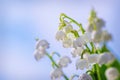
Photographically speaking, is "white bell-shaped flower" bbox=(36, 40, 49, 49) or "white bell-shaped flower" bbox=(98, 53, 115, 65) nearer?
"white bell-shaped flower" bbox=(98, 53, 115, 65)

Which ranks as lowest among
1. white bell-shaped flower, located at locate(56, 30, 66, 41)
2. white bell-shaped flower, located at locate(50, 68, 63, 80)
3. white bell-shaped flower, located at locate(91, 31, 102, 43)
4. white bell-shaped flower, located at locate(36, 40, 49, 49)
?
white bell-shaped flower, located at locate(91, 31, 102, 43)

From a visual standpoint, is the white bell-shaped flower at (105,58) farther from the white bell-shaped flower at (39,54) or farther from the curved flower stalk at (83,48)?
the white bell-shaped flower at (39,54)

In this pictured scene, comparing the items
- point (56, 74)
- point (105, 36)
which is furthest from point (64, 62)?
point (105, 36)

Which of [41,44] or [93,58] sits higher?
[41,44]

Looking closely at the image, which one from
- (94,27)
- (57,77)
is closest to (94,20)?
(94,27)

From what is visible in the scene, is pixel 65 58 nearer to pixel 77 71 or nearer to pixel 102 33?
pixel 77 71

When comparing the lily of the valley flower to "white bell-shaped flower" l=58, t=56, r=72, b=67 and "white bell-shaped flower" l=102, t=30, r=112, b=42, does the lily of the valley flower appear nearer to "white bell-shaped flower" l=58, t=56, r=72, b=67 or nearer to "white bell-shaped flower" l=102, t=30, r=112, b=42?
"white bell-shaped flower" l=58, t=56, r=72, b=67

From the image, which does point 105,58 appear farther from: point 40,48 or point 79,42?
point 40,48

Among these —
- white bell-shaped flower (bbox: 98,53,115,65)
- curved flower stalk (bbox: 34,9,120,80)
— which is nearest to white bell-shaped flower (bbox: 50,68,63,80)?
curved flower stalk (bbox: 34,9,120,80)
